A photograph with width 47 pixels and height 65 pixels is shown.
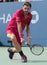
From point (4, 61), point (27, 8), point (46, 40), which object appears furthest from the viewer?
point (46, 40)

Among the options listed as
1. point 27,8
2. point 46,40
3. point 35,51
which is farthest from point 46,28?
point 27,8

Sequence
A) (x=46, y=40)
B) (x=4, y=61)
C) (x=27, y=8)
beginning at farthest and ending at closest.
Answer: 1. (x=46, y=40)
2. (x=4, y=61)
3. (x=27, y=8)

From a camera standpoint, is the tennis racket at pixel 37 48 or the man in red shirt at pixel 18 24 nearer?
the man in red shirt at pixel 18 24

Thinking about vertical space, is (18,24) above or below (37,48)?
A: above

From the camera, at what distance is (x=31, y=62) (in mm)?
6516

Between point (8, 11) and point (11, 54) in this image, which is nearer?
point (11, 54)

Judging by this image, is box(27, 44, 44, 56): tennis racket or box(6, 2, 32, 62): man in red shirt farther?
box(27, 44, 44, 56): tennis racket

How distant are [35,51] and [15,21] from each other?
0.86 meters

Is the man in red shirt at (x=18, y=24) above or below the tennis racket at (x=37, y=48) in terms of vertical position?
above

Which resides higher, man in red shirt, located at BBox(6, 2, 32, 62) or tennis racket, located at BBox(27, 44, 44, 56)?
man in red shirt, located at BBox(6, 2, 32, 62)

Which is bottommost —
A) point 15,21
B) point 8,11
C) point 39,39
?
point 39,39

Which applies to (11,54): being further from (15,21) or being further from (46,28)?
(46,28)

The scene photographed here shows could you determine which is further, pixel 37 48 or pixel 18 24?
pixel 37 48

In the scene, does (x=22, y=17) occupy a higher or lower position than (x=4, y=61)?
higher
